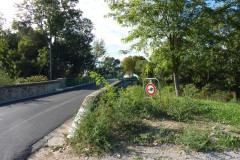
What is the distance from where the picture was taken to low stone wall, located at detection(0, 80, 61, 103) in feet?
34.4

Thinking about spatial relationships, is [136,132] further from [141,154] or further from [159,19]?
[159,19]

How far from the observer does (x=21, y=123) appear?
5547mm

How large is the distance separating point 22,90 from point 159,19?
10.2m

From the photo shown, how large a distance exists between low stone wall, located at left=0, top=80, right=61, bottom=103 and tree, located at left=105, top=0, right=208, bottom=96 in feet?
26.4

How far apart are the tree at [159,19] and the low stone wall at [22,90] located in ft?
26.4

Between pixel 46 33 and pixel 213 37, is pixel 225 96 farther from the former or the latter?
pixel 46 33

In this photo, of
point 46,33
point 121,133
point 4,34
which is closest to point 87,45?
point 46,33

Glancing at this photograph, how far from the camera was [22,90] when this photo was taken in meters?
11.9

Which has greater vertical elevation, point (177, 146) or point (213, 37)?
point (213, 37)

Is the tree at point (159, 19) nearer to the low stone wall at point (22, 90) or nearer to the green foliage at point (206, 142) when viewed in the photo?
the green foliage at point (206, 142)

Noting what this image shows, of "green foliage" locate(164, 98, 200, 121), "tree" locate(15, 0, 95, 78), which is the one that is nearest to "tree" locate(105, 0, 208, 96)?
"green foliage" locate(164, 98, 200, 121)

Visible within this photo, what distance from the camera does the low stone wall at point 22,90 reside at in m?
10.5

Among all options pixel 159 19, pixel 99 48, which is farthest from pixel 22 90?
pixel 99 48

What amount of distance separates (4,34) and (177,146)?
91.5 feet
